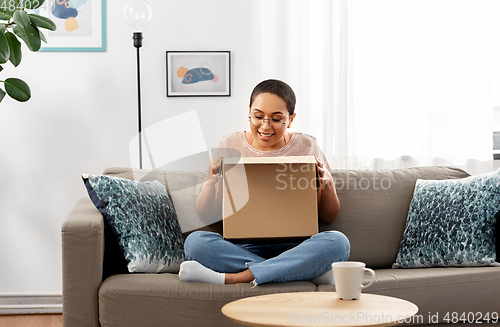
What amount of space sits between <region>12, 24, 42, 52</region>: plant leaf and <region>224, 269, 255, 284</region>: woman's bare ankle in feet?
4.40

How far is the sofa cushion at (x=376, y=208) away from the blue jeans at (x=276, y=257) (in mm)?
411

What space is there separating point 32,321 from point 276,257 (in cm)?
145

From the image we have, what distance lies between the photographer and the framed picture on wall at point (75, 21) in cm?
247

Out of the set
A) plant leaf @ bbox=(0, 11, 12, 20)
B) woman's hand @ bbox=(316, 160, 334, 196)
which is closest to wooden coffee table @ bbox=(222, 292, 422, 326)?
woman's hand @ bbox=(316, 160, 334, 196)

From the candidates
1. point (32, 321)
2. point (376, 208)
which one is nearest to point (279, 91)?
point (376, 208)

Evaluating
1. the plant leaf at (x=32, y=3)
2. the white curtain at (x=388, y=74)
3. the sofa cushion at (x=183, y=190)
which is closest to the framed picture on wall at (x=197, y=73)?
the white curtain at (x=388, y=74)

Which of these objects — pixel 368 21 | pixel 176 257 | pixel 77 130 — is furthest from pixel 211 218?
pixel 368 21

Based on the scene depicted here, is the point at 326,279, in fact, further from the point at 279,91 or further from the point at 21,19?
the point at 21,19

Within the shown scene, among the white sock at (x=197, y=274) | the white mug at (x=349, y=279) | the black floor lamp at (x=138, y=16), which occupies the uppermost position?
the black floor lamp at (x=138, y=16)

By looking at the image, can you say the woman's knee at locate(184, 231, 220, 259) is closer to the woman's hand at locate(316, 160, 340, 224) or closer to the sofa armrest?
the sofa armrest

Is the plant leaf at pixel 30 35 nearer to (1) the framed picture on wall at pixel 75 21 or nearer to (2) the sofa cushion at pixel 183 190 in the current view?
(1) the framed picture on wall at pixel 75 21

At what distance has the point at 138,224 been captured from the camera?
1.75m

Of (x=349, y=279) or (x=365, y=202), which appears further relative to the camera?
(x=365, y=202)

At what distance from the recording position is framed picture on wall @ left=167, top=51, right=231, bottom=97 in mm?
2512
